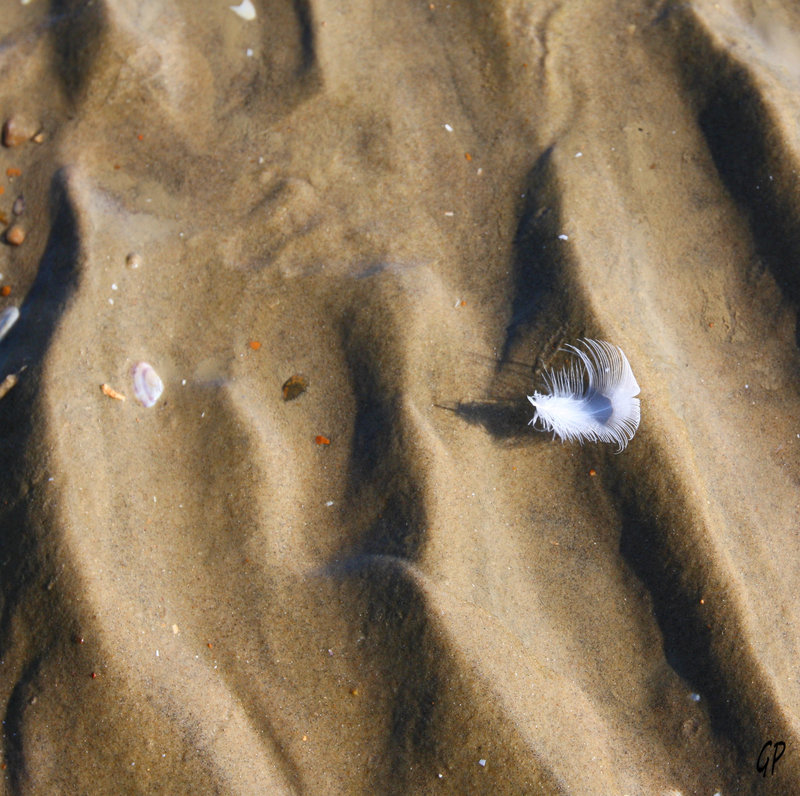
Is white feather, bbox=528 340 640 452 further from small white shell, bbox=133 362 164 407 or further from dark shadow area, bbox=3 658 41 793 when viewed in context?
dark shadow area, bbox=3 658 41 793

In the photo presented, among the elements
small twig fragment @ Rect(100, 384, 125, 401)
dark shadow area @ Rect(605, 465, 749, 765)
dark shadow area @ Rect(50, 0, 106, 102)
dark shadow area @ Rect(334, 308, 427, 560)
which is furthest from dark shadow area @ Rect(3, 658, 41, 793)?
dark shadow area @ Rect(50, 0, 106, 102)

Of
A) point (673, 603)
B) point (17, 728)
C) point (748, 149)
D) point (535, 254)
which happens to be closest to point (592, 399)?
point (535, 254)

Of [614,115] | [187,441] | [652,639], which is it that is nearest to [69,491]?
[187,441]

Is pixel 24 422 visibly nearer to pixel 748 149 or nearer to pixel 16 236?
pixel 16 236

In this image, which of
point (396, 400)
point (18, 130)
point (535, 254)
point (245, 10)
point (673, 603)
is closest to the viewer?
point (673, 603)

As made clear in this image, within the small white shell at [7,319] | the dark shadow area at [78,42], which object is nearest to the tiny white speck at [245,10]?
the dark shadow area at [78,42]

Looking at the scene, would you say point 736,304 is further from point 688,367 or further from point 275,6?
point 275,6

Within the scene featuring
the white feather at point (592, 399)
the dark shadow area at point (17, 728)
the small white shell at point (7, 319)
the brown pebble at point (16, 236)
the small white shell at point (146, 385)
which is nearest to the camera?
the dark shadow area at point (17, 728)

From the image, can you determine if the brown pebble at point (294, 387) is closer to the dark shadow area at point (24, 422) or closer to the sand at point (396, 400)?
the sand at point (396, 400)
